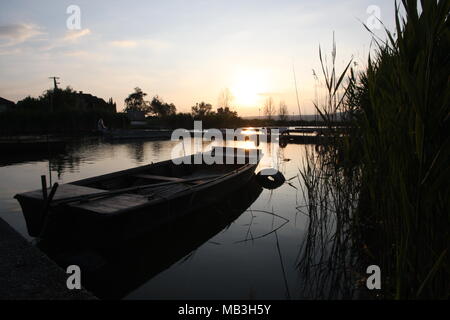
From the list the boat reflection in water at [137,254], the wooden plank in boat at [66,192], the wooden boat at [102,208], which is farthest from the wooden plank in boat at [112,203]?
the boat reflection in water at [137,254]

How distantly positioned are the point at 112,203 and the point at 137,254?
1.20 meters

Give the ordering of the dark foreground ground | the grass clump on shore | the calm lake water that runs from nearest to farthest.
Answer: the grass clump on shore < the dark foreground ground < the calm lake water

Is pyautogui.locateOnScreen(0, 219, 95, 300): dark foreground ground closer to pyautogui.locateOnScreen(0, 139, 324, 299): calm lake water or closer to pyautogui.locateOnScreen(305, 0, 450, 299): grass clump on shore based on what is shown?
pyautogui.locateOnScreen(0, 139, 324, 299): calm lake water

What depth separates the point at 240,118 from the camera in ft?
205

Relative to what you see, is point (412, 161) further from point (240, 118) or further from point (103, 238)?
point (240, 118)

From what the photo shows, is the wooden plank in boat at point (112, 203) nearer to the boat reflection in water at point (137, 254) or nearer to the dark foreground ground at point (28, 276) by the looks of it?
the boat reflection in water at point (137, 254)

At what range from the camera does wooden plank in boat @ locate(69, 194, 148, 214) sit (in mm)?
5131

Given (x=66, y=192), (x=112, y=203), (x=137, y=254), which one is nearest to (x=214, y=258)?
(x=137, y=254)

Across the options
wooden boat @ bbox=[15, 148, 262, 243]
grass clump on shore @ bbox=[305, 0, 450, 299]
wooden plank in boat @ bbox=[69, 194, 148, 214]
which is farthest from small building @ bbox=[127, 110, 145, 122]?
grass clump on shore @ bbox=[305, 0, 450, 299]

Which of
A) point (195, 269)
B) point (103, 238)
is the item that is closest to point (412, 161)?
point (195, 269)

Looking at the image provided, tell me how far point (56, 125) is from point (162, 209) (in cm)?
4135

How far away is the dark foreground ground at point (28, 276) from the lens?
3428 mm

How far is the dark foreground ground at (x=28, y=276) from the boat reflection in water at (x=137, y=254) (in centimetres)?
68

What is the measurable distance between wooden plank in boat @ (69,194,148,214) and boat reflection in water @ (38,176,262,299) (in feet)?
2.59
